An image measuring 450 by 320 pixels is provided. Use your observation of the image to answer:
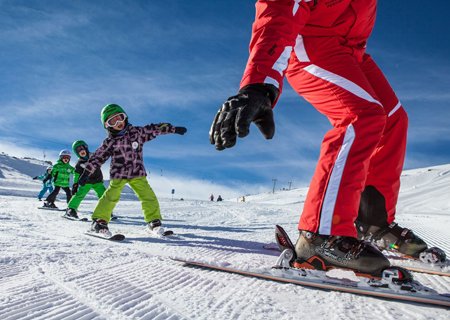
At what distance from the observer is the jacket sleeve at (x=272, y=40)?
1.51 metres

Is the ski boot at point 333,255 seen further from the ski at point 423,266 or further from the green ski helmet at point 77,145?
the green ski helmet at point 77,145

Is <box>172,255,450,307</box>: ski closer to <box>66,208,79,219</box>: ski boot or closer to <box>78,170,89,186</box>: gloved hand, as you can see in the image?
<box>78,170,89,186</box>: gloved hand

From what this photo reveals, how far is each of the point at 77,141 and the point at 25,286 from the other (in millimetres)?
7426

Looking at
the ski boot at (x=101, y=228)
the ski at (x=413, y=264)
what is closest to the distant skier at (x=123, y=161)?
the ski boot at (x=101, y=228)

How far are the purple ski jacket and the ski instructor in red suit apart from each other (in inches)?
106

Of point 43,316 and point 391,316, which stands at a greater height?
point 391,316

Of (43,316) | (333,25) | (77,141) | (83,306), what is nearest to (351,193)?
(333,25)

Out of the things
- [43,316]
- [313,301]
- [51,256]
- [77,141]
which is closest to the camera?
[43,316]

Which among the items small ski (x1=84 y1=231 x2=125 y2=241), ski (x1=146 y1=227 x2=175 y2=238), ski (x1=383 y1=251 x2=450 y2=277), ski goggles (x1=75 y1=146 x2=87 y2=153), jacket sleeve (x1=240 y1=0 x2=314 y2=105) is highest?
ski goggles (x1=75 y1=146 x2=87 y2=153)

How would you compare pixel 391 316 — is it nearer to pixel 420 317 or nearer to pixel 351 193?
pixel 420 317

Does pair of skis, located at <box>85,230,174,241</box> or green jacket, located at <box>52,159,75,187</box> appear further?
green jacket, located at <box>52,159,75,187</box>

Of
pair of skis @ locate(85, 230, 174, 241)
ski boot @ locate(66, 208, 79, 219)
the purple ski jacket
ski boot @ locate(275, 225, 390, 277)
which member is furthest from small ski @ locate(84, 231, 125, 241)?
ski boot @ locate(66, 208, 79, 219)

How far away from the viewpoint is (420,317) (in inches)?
43.9

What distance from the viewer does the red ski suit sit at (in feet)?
5.28
